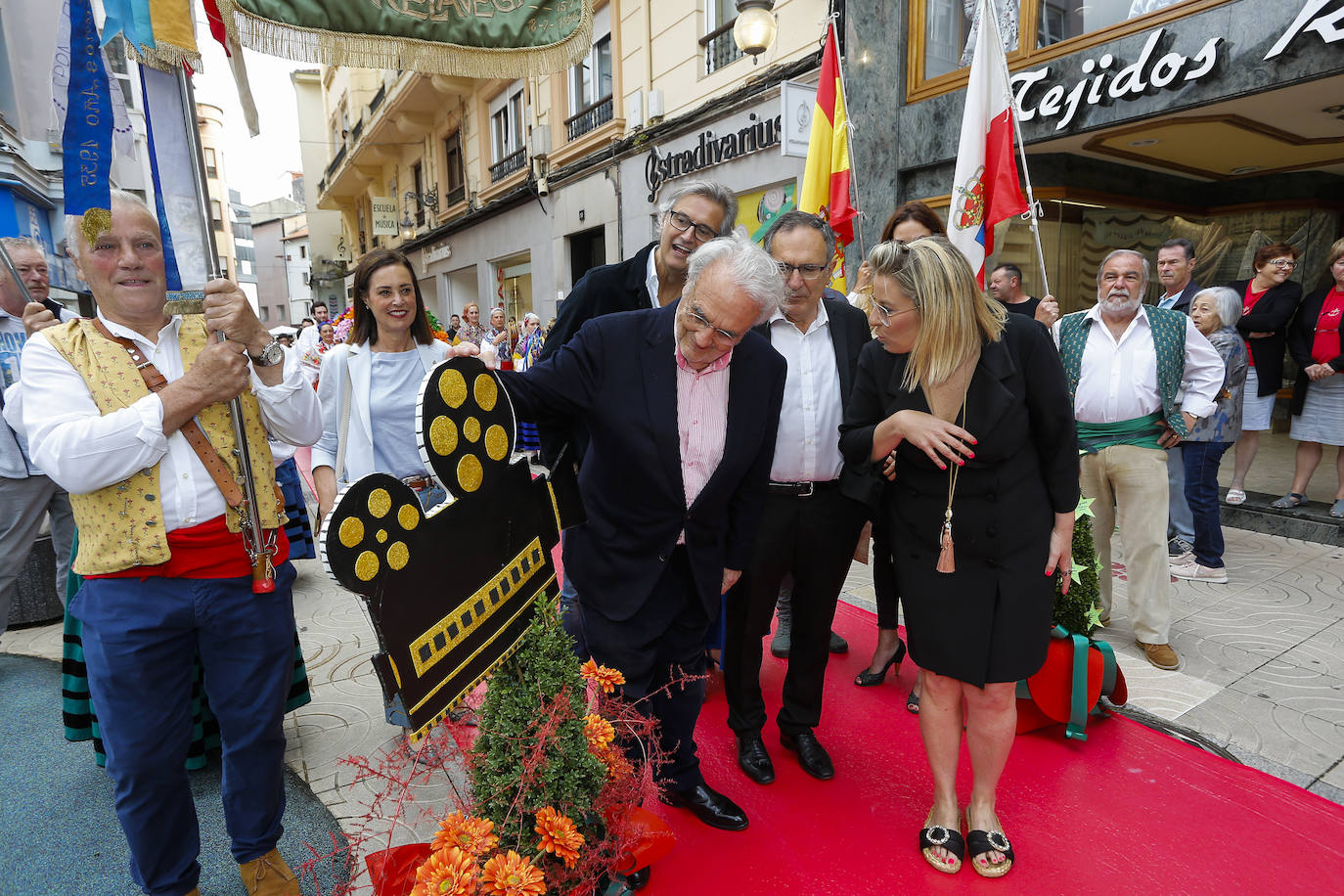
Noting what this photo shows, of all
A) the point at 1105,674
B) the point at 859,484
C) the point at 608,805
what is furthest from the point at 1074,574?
the point at 608,805

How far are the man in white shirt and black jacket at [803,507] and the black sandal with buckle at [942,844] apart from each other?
47 centimetres

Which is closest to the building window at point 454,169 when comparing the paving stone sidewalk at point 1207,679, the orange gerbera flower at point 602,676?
the paving stone sidewalk at point 1207,679

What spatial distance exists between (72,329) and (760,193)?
26.7 feet

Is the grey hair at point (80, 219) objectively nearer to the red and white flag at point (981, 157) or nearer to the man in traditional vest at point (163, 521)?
the man in traditional vest at point (163, 521)

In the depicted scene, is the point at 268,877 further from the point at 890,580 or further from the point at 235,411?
the point at 890,580

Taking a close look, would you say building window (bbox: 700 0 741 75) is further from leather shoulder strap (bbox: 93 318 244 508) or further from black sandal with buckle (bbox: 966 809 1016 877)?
black sandal with buckle (bbox: 966 809 1016 877)

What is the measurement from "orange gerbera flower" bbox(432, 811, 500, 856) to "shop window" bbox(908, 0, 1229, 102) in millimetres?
6263

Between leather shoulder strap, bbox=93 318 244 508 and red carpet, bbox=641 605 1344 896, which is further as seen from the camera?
red carpet, bbox=641 605 1344 896

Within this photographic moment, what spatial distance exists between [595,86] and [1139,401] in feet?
36.6

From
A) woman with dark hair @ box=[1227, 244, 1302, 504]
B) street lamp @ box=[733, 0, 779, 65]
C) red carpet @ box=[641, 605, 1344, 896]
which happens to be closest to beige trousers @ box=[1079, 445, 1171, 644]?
red carpet @ box=[641, 605, 1344, 896]

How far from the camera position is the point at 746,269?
188 cm

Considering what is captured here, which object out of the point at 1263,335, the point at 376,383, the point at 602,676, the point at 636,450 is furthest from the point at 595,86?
the point at 602,676

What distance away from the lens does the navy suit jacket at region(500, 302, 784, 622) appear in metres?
2.03

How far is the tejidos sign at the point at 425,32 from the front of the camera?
5.09 ft
